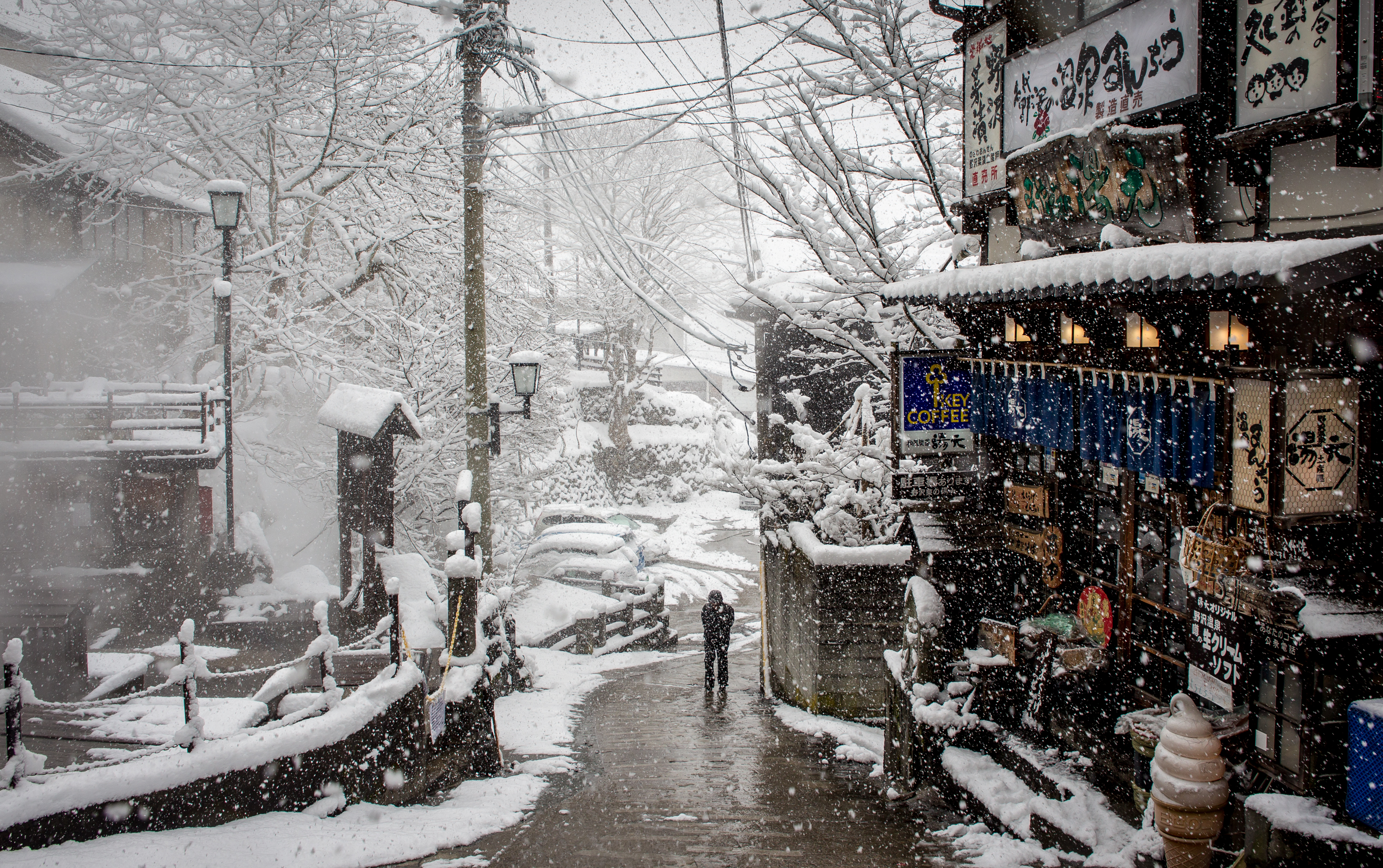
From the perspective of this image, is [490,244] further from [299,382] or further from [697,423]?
[697,423]

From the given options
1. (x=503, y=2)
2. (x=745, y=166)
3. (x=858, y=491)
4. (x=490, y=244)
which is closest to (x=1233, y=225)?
(x=745, y=166)

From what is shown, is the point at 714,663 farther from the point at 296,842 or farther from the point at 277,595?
the point at 296,842

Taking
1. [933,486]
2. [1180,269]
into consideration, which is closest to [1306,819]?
[1180,269]

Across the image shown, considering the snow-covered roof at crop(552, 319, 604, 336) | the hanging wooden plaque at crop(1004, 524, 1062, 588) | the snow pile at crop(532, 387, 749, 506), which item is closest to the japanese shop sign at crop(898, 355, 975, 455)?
the hanging wooden plaque at crop(1004, 524, 1062, 588)

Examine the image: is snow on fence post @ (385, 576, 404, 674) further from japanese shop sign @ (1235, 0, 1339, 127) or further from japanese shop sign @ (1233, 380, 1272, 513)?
japanese shop sign @ (1235, 0, 1339, 127)

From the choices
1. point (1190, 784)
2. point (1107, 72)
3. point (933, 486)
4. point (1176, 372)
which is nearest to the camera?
point (1190, 784)

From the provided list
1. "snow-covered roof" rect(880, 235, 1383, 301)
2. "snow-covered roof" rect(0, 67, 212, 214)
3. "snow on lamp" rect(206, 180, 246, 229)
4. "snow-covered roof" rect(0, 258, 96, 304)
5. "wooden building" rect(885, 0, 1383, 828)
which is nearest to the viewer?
"snow-covered roof" rect(880, 235, 1383, 301)

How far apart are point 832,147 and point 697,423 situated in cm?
2799

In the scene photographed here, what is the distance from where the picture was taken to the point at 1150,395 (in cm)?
607

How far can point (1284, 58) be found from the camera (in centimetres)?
520

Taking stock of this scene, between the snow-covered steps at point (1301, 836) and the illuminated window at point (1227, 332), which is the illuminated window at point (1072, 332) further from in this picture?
the snow-covered steps at point (1301, 836)

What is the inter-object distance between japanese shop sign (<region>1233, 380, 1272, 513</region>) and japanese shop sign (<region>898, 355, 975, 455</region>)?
10.7ft

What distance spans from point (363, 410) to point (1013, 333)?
28.6ft

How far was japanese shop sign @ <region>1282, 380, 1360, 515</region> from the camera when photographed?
4977mm
